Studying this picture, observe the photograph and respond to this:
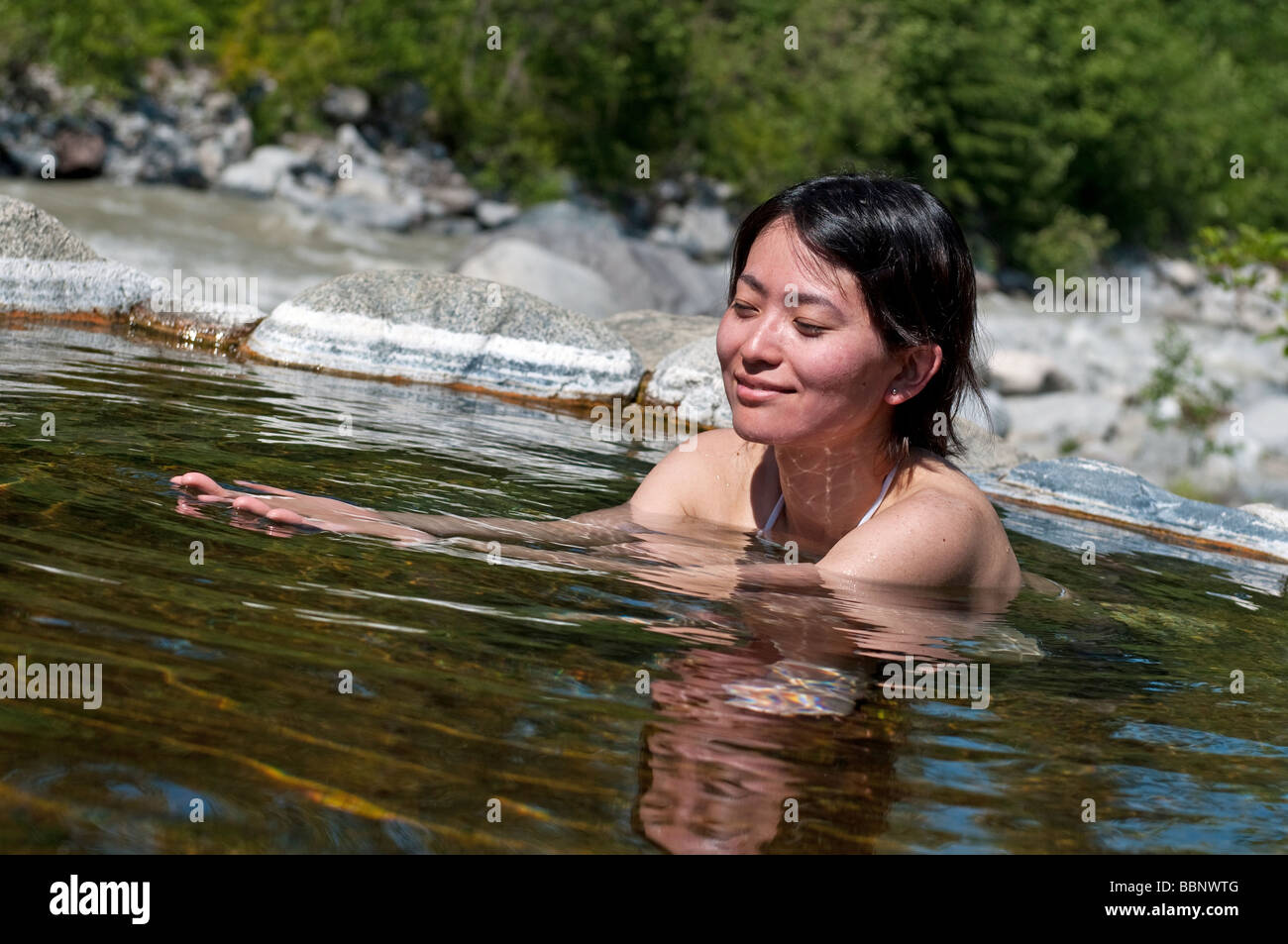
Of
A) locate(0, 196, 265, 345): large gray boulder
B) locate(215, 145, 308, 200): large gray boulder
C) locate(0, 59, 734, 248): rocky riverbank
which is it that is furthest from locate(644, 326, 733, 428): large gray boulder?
locate(215, 145, 308, 200): large gray boulder

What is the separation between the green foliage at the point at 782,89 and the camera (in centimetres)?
2188

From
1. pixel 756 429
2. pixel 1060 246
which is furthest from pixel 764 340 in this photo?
pixel 1060 246

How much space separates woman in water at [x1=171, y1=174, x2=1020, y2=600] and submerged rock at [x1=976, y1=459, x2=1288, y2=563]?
2532mm

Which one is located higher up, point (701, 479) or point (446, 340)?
point (446, 340)

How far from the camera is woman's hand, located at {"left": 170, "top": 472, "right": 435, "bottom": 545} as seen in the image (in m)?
3.53

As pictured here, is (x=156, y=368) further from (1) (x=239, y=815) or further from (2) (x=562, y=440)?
(1) (x=239, y=815)

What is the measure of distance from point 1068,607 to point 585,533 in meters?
1.47

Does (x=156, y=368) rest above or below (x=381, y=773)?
above

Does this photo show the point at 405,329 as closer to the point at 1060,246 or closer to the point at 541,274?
the point at 541,274

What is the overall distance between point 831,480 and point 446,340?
4211 mm

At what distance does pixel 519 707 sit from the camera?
8.13 ft

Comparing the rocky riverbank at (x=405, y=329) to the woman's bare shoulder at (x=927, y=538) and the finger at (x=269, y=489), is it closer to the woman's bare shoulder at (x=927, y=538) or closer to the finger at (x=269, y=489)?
the woman's bare shoulder at (x=927, y=538)

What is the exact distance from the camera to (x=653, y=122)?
1060 inches
